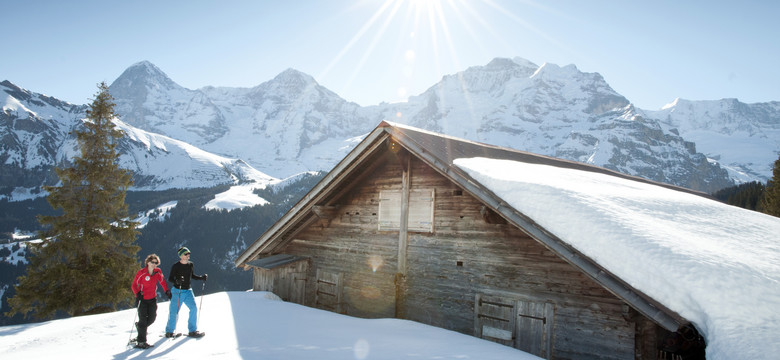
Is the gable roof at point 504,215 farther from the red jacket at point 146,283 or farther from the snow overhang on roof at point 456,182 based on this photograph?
the red jacket at point 146,283

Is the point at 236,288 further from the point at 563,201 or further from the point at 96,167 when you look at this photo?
the point at 563,201

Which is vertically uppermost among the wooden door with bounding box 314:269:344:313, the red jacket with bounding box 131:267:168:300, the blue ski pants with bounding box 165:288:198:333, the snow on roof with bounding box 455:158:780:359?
the snow on roof with bounding box 455:158:780:359

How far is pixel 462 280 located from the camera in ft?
30.5

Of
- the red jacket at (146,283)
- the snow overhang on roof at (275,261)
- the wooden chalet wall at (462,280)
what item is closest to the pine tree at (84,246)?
the snow overhang on roof at (275,261)

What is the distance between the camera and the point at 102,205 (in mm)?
18422

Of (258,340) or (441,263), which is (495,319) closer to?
(441,263)

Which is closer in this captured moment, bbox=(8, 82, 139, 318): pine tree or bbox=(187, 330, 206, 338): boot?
bbox=(187, 330, 206, 338): boot

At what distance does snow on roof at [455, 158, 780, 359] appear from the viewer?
503cm

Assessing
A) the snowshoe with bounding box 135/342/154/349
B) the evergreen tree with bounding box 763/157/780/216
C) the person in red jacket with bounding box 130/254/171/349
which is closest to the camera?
the snowshoe with bounding box 135/342/154/349

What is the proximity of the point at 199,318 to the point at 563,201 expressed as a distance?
7.98 metres

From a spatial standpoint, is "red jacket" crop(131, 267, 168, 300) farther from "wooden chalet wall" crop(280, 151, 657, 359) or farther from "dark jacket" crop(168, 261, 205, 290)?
"wooden chalet wall" crop(280, 151, 657, 359)

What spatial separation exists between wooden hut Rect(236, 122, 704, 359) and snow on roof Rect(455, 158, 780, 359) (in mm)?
285

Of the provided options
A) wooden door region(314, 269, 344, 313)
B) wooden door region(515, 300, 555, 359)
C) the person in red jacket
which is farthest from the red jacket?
wooden door region(515, 300, 555, 359)

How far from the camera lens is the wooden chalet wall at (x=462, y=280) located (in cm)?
750
